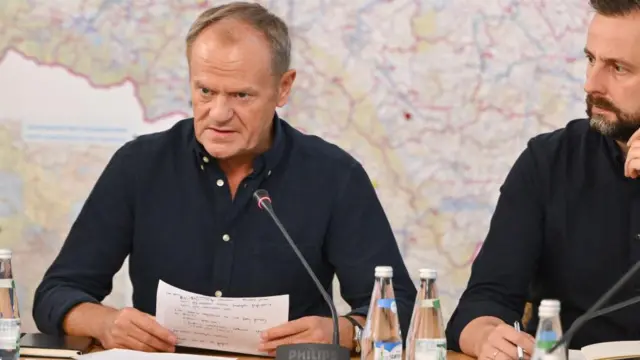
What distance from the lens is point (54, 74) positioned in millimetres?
3299

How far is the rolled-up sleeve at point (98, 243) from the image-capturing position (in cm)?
239

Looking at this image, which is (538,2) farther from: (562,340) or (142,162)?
(562,340)

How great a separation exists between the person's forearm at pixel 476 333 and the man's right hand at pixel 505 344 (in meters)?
0.08

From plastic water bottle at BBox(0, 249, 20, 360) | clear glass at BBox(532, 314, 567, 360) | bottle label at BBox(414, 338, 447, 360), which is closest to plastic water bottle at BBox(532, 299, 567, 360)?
clear glass at BBox(532, 314, 567, 360)

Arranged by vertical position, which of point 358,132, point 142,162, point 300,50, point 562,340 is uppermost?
point 300,50

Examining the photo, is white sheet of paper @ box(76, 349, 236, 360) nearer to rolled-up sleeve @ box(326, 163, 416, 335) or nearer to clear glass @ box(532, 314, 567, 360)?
rolled-up sleeve @ box(326, 163, 416, 335)

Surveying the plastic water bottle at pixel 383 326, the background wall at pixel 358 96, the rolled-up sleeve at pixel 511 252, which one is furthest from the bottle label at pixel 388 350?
the background wall at pixel 358 96

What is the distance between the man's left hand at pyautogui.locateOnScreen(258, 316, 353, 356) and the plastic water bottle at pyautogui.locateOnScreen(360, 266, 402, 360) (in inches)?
7.6

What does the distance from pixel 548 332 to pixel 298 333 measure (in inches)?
25.4

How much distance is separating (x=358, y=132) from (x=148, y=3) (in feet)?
2.57

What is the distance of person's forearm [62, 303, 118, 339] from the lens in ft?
7.04

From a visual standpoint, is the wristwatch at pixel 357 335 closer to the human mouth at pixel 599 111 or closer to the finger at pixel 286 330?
the finger at pixel 286 330

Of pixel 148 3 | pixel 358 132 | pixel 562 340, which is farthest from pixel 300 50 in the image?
pixel 562 340

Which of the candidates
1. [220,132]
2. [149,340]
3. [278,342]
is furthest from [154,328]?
[220,132]
